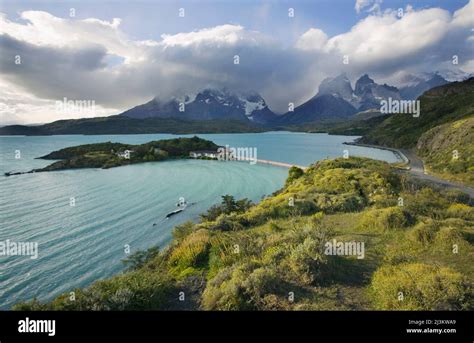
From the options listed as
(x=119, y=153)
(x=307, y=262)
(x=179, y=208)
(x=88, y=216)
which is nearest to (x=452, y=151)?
(x=179, y=208)

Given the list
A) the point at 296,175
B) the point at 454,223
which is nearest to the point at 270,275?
the point at 454,223

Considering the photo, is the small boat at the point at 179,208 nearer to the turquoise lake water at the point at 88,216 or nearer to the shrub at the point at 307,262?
Answer: the turquoise lake water at the point at 88,216

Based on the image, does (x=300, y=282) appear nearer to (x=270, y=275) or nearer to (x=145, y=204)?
(x=270, y=275)

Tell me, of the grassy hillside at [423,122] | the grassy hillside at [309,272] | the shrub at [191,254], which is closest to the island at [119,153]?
the shrub at [191,254]

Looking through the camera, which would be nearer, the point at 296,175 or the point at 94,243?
the point at 94,243

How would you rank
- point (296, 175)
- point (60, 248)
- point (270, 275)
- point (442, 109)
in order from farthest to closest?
point (442, 109) < point (296, 175) < point (60, 248) < point (270, 275)
